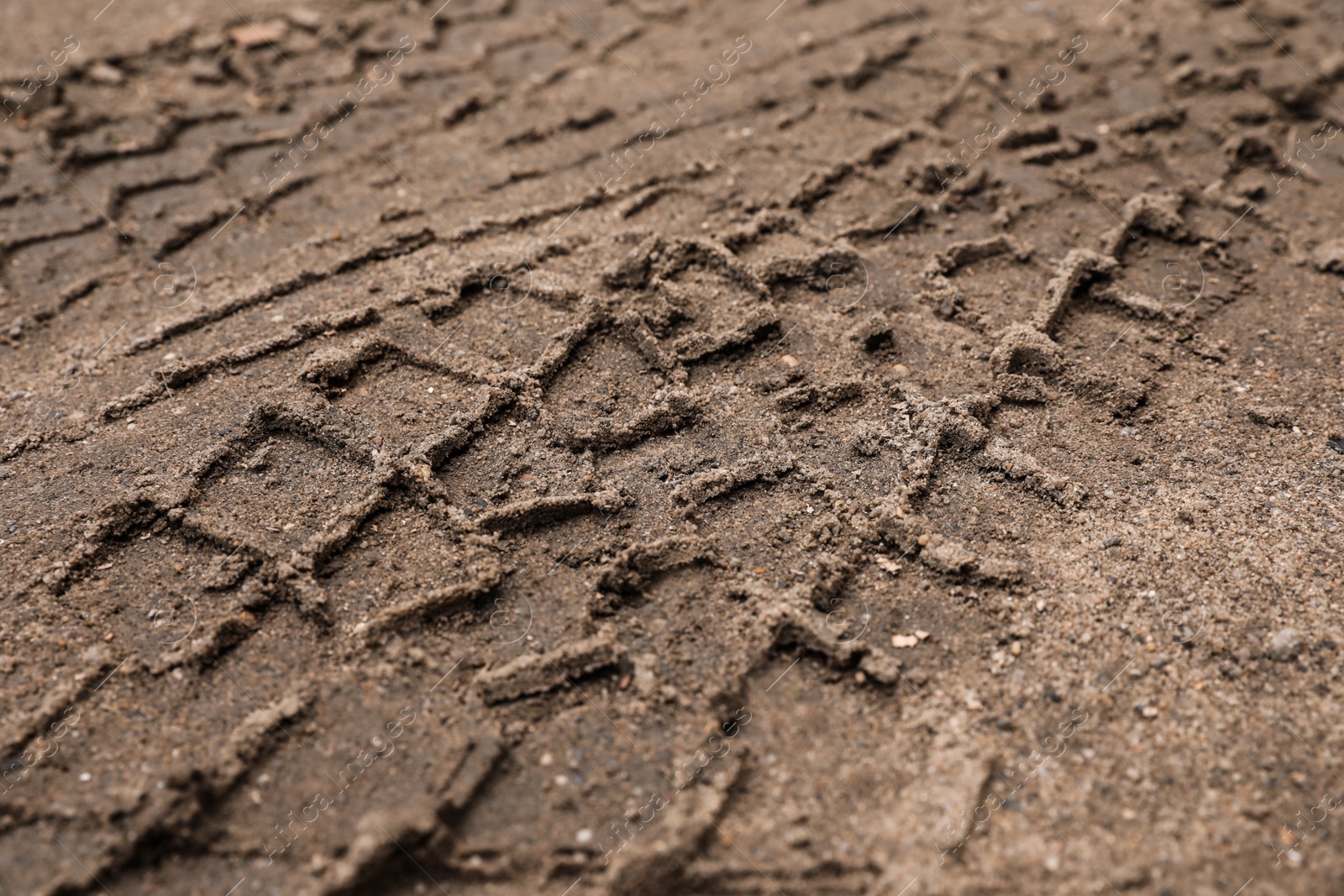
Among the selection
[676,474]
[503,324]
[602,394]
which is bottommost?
[676,474]

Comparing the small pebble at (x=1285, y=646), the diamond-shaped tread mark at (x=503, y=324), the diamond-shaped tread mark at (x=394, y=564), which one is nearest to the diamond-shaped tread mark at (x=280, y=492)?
the diamond-shaped tread mark at (x=394, y=564)

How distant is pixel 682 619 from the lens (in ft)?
7.46

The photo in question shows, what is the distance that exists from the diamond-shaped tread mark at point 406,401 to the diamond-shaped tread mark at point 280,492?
0.16 metres

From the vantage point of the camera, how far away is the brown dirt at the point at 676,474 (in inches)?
77.3

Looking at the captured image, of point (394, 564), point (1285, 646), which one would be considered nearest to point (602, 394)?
point (394, 564)

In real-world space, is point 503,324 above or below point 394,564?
above

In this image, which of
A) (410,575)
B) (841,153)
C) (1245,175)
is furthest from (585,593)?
(1245,175)

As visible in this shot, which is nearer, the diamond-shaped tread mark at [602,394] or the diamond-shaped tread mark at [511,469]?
the diamond-shaped tread mark at [511,469]

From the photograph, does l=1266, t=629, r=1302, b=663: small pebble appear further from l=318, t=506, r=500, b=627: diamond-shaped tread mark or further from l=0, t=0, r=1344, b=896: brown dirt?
l=318, t=506, r=500, b=627: diamond-shaped tread mark

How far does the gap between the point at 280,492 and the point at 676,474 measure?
1051 millimetres

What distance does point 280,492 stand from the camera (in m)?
2.53

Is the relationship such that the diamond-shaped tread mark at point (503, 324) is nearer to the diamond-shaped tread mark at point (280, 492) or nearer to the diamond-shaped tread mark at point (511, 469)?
the diamond-shaped tread mark at point (511, 469)

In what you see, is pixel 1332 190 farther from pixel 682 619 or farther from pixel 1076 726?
pixel 682 619

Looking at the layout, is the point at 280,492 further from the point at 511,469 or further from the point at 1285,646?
the point at 1285,646
